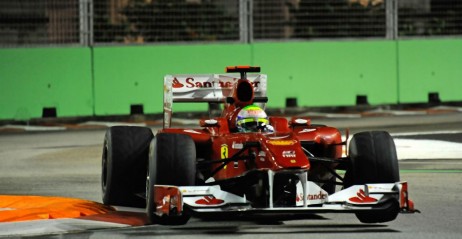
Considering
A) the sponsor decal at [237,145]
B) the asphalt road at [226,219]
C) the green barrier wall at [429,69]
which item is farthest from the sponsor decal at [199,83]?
the green barrier wall at [429,69]

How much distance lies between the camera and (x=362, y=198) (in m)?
10.9

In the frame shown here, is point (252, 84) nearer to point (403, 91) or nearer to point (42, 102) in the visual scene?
point (42, 102)

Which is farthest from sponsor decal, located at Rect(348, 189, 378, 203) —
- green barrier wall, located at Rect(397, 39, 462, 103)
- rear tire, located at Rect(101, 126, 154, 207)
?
green barrier wall, located at Rect(397, 39, 462, 103)

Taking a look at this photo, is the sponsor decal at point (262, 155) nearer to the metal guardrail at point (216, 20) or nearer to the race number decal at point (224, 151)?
the race number decal at point (224, 151)

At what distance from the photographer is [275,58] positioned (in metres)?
27.4

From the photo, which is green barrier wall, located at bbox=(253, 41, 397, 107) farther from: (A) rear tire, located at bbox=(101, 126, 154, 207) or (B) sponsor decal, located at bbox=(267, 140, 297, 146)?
(B) sponsor decal, located at bbox=(267, 140, 297, 146)

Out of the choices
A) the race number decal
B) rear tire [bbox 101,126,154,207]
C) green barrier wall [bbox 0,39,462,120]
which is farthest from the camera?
green barrier wall [bbox 0,39,462,120]

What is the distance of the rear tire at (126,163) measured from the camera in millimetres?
12234

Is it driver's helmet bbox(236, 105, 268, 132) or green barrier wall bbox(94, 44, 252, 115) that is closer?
driver's helmet bbox(236, 105, 268, 132)

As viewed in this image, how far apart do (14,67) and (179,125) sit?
141 inches

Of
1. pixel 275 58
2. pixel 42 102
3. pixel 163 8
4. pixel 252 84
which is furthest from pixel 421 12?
pixel 252 84

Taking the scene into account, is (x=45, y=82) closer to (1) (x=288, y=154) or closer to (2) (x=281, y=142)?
(2) (x=281, y=142)

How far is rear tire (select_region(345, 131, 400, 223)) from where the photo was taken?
440 inches

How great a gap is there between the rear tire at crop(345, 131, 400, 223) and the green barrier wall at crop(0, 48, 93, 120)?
15.1 metres
